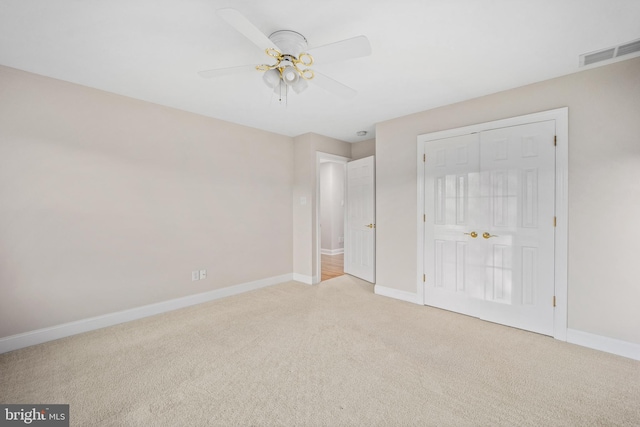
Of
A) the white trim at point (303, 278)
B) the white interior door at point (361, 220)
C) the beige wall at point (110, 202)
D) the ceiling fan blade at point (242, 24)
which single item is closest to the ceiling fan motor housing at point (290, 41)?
the ceiling fan blade at point (242, 24)

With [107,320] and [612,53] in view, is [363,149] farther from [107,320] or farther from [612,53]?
[107,320]

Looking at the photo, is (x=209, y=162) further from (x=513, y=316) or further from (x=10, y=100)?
(x=513, y=316)

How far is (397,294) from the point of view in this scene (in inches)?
147

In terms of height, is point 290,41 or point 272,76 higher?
point 290,41

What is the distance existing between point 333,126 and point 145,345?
11.5 feet

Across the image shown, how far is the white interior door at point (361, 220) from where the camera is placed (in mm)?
4566

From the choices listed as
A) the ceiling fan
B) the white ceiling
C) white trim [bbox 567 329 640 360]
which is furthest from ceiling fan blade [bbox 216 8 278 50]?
white trim [bbox 567 329 640 360]

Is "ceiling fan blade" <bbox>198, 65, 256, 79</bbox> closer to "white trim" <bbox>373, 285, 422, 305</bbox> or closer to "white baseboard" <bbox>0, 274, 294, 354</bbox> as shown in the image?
"white baseboard" <bbox>0, 274, 294, 354</bbox>

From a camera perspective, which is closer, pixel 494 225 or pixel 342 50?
pixel 342 50

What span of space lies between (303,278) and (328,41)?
11.5 feet

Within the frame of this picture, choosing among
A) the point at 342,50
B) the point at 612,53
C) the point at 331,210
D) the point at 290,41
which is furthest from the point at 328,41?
the point at 331,210

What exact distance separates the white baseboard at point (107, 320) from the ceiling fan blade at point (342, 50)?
125 inches

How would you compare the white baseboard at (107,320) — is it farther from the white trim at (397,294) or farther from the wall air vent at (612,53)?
the wall air vent at (612,53)

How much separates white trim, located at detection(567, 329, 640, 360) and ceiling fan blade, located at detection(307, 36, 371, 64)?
3.08 metres
